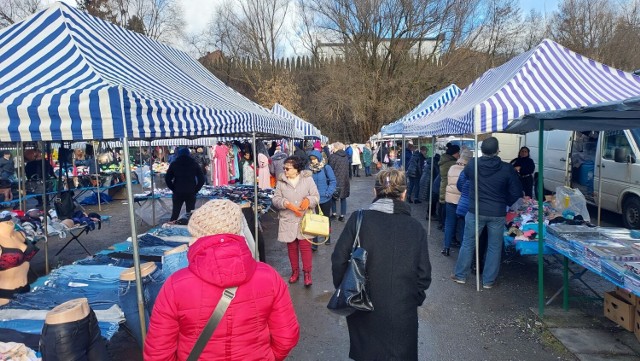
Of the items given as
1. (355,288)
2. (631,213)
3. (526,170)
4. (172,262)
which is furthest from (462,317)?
(526,170)

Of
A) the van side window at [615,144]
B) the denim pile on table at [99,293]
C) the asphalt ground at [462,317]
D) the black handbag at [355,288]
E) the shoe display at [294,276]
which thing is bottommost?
the asphalt ground at [462,317]

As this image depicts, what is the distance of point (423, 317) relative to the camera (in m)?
4.62

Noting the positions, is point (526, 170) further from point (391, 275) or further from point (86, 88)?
point (86, 88)

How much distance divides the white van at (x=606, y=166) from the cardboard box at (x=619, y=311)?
4.85 meters

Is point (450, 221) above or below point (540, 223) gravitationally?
below

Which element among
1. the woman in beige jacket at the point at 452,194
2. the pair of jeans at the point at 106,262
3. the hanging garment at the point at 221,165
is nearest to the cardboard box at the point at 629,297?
the woman in beige jacket at the point at 452,194

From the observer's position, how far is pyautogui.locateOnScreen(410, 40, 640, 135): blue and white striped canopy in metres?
5.33

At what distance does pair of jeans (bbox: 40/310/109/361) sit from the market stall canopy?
3.93 m

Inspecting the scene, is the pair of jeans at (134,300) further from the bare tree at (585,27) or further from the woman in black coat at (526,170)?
the bare tree at (585,27)

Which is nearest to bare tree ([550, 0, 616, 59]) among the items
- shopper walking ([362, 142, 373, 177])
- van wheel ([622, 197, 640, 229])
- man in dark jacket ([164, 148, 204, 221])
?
shopper walking ([362, 142, 373, 177])

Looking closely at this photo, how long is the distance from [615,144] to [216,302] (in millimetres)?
9473

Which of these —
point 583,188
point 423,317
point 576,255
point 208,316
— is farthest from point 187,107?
point 583,188

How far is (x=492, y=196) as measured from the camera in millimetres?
5078

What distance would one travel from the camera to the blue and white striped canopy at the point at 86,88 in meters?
2.74
